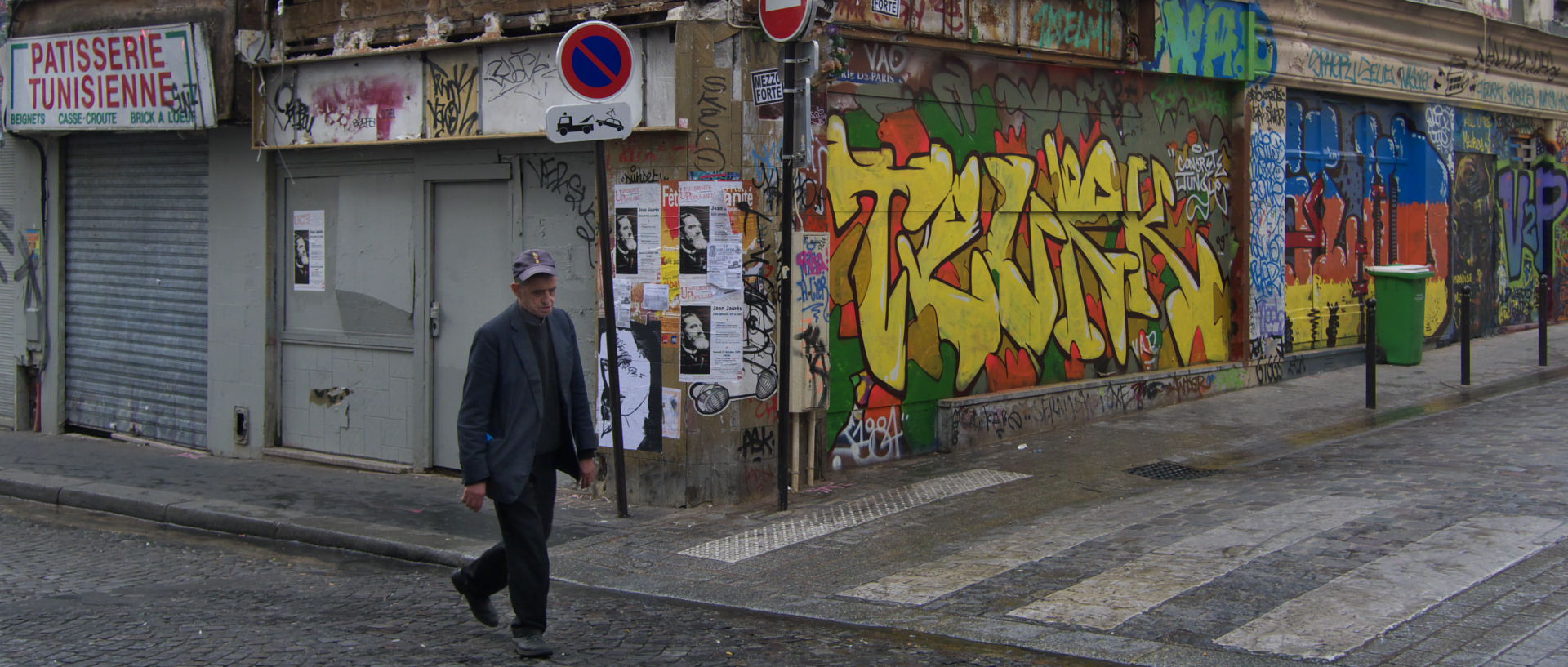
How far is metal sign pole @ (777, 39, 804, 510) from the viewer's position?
8789mm

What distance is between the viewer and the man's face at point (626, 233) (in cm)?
962

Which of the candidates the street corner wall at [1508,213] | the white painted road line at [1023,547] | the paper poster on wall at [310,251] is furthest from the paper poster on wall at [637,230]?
the street corner wall at [1508,213]

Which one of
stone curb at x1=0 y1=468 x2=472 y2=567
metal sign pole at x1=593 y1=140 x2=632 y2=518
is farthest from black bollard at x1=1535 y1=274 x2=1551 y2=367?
stone curb at x1=0 y1=468 x2=472 y2=567

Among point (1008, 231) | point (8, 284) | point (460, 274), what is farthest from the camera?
point (8, 284)

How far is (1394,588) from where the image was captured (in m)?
6.73

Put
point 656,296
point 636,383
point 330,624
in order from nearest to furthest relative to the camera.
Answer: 1. point 330,624
2. point 656,296
3. point 636,383

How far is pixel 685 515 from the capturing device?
923 cm

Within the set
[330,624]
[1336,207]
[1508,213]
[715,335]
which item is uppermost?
[1508,213]

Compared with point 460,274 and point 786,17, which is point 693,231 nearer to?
point 786,17

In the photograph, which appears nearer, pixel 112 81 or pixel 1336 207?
pixel 112 81

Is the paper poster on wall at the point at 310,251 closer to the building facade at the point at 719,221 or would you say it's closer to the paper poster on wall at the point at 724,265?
the building facade at the point at 719,221

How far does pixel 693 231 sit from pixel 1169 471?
3.88 m

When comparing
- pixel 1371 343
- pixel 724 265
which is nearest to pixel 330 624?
pixel 724 265

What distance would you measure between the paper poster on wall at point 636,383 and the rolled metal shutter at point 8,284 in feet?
25.3
